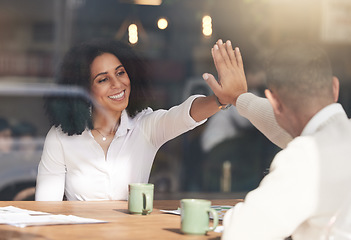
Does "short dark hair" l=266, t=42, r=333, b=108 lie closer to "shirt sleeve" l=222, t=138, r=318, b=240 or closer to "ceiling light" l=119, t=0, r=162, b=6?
"shirt sleeve" l=222, t=138, r=318, b=240

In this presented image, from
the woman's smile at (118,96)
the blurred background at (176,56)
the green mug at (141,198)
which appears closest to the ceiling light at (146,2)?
the blurred background at (176,56)

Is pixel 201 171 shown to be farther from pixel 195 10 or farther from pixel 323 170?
pixel 323 170

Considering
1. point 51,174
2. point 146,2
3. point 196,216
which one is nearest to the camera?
point 196,216

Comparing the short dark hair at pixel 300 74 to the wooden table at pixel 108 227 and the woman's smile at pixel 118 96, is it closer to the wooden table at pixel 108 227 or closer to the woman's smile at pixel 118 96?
the wooden table at pixel 108 227

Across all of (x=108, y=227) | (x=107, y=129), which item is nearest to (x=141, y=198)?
(x=108, y=227)

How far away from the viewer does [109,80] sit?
9.67 feet

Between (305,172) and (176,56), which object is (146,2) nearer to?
(176,56)

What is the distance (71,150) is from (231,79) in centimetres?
90

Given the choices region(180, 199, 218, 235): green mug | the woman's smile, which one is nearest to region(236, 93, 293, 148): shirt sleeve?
region(180, 199, 218, 235): green mug

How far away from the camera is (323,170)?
1223 millimetres

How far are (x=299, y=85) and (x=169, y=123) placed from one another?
1.45 meters

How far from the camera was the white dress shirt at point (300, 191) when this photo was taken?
1220 millimetres

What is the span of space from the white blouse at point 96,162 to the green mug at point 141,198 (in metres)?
0.74

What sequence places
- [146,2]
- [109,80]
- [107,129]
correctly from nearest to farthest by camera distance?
[107,129] → [109,80] → [146,2]
